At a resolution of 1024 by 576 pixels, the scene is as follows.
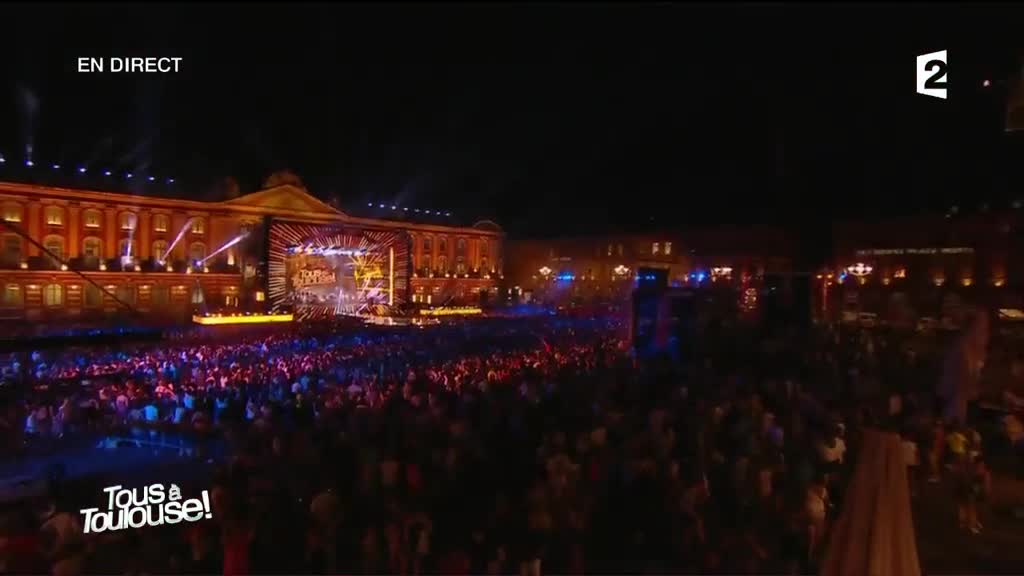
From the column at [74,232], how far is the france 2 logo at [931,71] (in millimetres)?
47276

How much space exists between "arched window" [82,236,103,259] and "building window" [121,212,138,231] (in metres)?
1.86

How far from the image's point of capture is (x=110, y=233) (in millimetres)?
45688

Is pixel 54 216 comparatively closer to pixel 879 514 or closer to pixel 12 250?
pixel 12 250

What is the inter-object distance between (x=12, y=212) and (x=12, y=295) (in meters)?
5.47

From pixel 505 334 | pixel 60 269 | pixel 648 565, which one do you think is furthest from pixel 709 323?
pixel 60 269

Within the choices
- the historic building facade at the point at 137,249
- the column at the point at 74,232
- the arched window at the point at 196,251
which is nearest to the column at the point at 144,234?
the historic building facade at the point at 137,249

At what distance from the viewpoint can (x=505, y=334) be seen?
2367 centimetres

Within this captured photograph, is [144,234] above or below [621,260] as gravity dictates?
above

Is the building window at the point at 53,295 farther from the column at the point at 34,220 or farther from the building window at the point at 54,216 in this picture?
the building window at the point at 54,216

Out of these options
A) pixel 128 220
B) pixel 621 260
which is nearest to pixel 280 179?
pixel 128 220

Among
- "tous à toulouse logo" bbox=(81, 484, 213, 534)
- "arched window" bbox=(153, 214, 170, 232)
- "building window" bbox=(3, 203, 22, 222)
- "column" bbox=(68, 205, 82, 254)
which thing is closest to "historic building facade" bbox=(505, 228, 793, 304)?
"arched window" bbox=(153, 214, 170, 232)

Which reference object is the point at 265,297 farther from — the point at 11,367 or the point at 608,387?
the point at 608,387

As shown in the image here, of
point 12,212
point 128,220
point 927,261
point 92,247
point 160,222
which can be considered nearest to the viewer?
point 12,212

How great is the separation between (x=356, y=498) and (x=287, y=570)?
96cm
